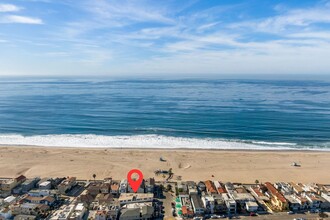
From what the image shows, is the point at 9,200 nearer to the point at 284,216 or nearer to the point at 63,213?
the point at 63,213

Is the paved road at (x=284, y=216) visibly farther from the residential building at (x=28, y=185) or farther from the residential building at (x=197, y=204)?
the residential building at (x=28, y=185)

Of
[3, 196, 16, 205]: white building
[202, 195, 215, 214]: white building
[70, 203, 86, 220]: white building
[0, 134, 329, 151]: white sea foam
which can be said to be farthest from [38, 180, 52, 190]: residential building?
[202, 195, 215, 214]: white building

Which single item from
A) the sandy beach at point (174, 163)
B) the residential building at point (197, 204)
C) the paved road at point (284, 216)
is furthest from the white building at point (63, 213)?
the paved road at point (284, 216)

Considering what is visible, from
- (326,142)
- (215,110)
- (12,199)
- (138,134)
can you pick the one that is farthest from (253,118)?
(12,199)

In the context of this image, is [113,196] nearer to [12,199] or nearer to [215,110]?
[12,199]

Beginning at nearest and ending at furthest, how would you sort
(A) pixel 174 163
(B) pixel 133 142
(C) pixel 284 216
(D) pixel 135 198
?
(C) pixel 284 216 → (D) pixel 135 198 → (A) pixel 174 163 → (B) pixel 133 142

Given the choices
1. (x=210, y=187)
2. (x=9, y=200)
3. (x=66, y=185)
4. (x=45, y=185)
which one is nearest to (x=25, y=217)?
(x=9, y=200)
